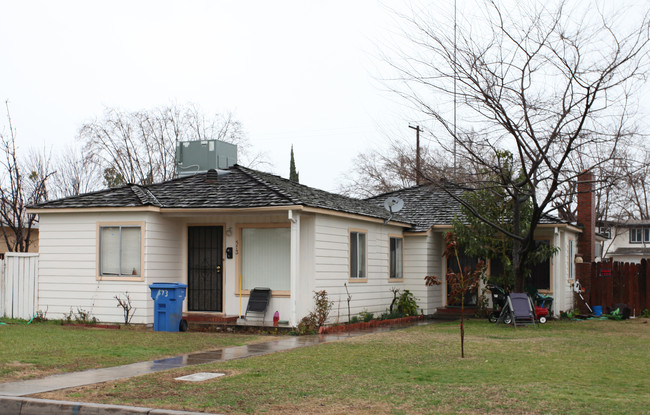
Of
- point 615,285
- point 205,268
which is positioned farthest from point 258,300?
point 615,285

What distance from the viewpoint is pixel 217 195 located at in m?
17.3

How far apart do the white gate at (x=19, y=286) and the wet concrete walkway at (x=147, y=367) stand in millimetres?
6736

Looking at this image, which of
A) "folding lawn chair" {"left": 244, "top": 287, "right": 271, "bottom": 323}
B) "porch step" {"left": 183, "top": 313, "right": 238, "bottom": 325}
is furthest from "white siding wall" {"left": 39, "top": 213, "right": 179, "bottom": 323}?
"folding lawn chair" {"left": 244, "top": 287, "right": 271, "bottom": 323}

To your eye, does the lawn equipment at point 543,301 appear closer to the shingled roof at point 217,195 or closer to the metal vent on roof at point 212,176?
the shingled roof at point 217,195

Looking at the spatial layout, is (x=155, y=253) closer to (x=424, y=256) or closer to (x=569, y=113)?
(x=424, y=256)

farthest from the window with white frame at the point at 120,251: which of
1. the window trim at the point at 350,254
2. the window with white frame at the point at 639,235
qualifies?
the window with white frame at the point at 639,235

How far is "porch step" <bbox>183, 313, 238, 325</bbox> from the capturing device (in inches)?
671

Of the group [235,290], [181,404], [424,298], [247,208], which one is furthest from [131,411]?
[424,298]

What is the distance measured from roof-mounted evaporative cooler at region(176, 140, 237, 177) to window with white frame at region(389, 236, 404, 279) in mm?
5563

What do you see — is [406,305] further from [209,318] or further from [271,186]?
[209,318]

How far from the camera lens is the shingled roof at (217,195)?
54.1 ft

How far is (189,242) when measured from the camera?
1805 centimetres

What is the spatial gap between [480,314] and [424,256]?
2292 mm

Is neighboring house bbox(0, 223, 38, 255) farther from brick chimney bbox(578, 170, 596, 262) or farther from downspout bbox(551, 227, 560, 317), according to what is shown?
brick chimney bbox(578, 170, 596, 262)
